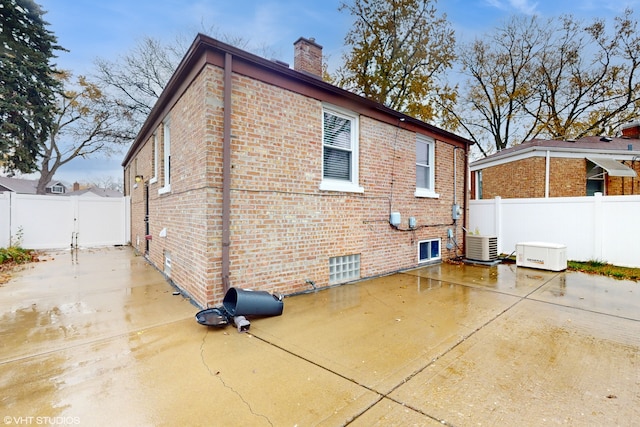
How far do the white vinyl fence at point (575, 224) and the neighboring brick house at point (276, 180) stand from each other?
340 cm

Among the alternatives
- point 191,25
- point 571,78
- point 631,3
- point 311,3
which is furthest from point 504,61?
point 191,25

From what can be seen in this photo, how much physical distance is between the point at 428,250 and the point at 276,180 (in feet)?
16.7

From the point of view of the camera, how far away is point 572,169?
1243 centimetres

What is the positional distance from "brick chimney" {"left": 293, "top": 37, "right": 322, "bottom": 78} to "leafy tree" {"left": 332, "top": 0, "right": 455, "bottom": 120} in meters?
10.8

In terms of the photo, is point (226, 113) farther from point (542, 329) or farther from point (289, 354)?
point (542, 329)

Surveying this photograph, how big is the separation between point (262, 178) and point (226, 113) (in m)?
1.06

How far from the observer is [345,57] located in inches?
Result: 676

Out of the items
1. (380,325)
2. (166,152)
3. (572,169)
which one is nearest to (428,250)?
(380,325)

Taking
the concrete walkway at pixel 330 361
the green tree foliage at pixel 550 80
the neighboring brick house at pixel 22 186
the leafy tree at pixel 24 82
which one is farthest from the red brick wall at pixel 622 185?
the neighboring brick house at pixel 22 186

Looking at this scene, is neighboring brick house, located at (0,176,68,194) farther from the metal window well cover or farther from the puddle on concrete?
the puddle on concrete

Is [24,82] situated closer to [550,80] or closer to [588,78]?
[550,80]

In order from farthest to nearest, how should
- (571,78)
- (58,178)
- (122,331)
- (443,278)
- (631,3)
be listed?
(58,178) < (571,78) < (631,3) < (443,278) < (122,331)

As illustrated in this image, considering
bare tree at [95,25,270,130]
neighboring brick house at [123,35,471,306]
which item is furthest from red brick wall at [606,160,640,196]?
bare tree at [95,25,270,130]

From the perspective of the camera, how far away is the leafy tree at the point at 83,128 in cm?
1912
